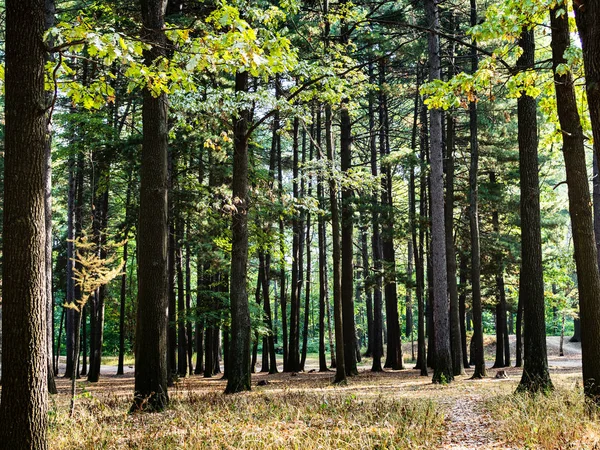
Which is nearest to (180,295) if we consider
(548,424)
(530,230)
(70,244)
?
(70,244)

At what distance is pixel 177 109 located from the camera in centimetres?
1055

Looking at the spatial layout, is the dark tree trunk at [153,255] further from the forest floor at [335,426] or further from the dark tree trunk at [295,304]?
the dark tree trunk at [295,304]

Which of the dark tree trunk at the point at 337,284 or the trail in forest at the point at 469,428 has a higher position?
the dark tree trunk at the point at 337,284

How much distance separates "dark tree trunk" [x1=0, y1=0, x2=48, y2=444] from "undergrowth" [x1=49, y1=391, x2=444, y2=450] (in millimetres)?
1253

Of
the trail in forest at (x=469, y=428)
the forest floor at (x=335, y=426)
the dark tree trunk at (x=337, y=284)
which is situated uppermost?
the dark tree trunk at (x=337, y=284)

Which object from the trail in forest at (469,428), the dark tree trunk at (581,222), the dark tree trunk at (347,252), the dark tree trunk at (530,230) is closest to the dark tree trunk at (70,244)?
the dark tree trunk at (347,252)

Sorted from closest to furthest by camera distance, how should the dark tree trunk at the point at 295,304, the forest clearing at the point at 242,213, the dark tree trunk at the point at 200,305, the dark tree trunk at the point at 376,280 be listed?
the forest clearing at the point at 242,213, the dark tree trunk at the point at 200,305, the dark tree trunk at the point at 376,280, the dark tree trunk at the point at 295,304

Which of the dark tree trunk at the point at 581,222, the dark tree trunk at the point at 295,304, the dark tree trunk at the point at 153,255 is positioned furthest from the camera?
the dark tree trunk at the point at 295,304

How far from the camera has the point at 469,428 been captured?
253 inches

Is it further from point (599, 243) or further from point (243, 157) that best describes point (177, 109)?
point (599, 243)

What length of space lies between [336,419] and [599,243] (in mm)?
10615

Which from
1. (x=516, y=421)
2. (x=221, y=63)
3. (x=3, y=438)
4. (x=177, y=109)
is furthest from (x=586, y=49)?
(x=177, y=109)

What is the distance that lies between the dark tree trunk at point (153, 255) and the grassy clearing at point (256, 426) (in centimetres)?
50

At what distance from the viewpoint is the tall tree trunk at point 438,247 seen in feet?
44.2
